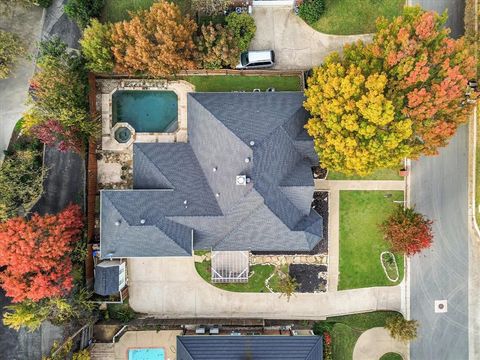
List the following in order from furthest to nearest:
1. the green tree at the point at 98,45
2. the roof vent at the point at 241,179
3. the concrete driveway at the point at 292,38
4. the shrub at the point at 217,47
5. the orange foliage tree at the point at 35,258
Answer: the concrete driveway at the point at 292,38 < the shrub at the point at 217,47 < the green tree at the point at 98,45 < the roof vent at the point at 241,179 < the orange foliage tree at the point at 35,258

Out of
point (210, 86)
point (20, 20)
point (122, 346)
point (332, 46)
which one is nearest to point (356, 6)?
point (332, 46)

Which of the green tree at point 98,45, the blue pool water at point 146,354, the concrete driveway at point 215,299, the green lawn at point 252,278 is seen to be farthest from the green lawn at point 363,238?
the green tree at point 98,45

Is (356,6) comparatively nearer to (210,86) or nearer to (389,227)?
(210,86)

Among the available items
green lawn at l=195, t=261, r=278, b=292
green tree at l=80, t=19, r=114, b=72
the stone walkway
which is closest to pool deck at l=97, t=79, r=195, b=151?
green tree at l=80, t=19, r=114, b=72

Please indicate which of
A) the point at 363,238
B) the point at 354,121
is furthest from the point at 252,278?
the point at 354,121

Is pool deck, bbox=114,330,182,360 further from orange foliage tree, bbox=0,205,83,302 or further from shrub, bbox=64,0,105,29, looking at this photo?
shrub, bbox=64,0,105,29

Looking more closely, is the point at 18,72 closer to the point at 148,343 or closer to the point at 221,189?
the point at 221,189

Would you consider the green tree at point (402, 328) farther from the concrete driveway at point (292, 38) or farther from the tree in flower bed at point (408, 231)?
the concrete driveway at point (292, 38)
